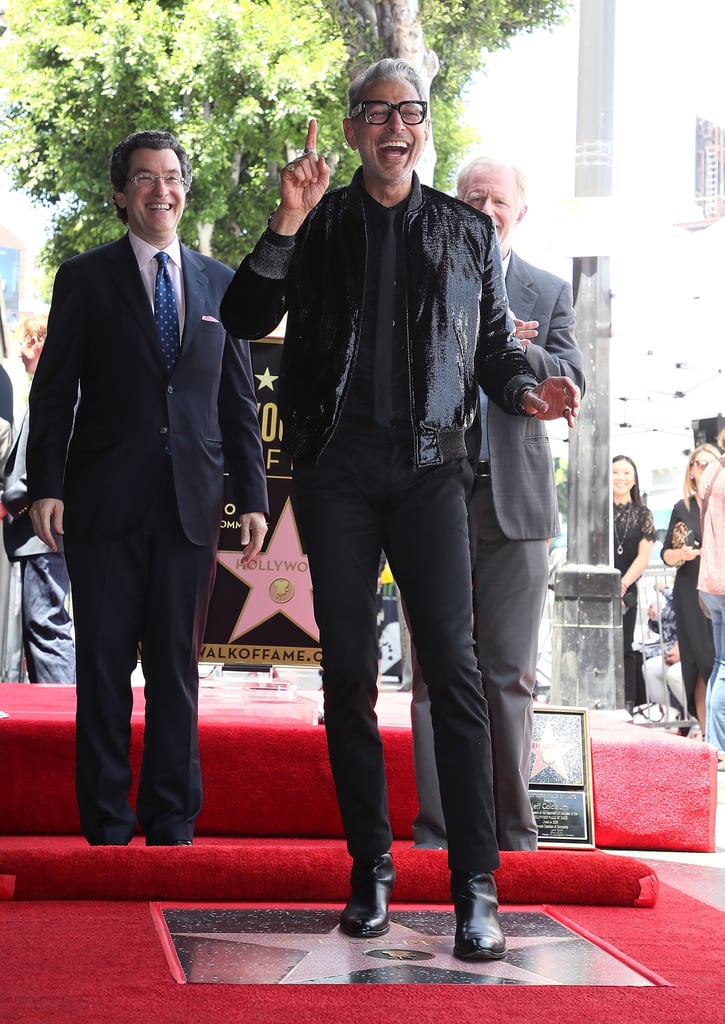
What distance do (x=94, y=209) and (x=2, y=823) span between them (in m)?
17.5

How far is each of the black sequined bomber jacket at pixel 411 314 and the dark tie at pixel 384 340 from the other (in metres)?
0.04

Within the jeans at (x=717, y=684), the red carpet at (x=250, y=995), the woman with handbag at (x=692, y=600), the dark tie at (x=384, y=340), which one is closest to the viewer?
the red carpet at (x=250, y=995)

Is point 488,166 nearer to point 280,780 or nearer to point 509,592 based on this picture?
point 509,592

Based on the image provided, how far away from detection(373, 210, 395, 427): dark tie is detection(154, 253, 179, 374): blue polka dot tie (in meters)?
0.97

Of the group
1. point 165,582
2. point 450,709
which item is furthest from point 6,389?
point 450,709

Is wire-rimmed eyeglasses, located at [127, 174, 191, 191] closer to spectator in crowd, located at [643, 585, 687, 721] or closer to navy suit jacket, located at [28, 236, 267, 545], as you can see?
navy suit jacket, located at [28, 236, 267, 545]

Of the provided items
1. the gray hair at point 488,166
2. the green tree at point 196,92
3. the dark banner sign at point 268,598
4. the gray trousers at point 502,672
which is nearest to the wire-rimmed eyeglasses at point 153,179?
the gray hair at point 488,166

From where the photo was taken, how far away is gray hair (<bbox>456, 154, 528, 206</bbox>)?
359 cm

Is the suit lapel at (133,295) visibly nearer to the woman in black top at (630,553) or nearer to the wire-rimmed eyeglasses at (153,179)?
the wire-rimmed eyeglasses at (153,179)

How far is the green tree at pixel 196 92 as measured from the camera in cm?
1977

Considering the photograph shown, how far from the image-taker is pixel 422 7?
18734 mm

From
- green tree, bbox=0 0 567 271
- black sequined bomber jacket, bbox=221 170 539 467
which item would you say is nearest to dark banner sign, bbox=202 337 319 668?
black sequined bomber jacket, bbox=221 170 539 467

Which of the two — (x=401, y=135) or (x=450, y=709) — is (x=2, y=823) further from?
(x=401, y=135)

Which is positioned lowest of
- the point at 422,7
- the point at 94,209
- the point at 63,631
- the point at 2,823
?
the point at 2,823
